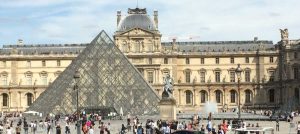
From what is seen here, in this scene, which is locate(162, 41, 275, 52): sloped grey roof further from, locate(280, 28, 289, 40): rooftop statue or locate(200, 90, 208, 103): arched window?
locate(200, 90, 208, 103): arched window

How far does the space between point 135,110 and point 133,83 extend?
286cm

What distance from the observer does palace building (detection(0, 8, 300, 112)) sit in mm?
88062

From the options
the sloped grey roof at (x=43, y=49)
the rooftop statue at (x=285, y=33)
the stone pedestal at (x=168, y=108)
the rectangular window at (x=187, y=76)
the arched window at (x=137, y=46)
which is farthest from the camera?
the sloped grey roof at (x=43, y=49)

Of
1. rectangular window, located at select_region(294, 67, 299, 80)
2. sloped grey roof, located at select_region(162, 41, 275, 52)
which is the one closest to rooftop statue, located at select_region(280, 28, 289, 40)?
sloped grey roof, located at select_region(162, 41, 275, 52)

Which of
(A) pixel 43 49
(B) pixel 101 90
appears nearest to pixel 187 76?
(A) pixel 43 49

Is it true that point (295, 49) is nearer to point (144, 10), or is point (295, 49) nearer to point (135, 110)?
point (144, 10)

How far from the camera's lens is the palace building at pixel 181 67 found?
289ft

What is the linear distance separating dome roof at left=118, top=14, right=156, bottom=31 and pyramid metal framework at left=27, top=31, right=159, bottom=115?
2865cm

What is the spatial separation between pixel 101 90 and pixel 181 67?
34.6 meters

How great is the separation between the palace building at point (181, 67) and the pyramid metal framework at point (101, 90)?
28455mm

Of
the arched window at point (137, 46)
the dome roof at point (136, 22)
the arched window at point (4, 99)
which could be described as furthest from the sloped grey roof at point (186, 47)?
the arched window at point (4, 99)

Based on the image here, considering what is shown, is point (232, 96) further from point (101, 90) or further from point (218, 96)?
point (101, 90)

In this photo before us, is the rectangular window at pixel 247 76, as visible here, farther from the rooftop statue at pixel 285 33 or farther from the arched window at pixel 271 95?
the rooftop statue at pixel 285 33

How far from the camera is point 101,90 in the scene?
56.8 m
